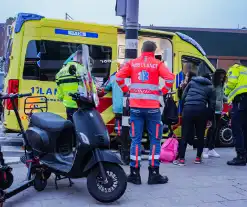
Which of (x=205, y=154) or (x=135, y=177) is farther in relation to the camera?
(x=205, y=154)

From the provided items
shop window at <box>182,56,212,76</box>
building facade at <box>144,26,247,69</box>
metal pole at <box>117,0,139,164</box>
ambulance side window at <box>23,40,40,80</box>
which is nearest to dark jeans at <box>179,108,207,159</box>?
metal pole at <box>117,0,139,164</box>

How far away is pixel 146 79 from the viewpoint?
5414mm

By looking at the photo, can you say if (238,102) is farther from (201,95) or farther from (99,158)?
(99,158)

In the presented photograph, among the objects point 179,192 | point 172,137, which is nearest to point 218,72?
point 172,137

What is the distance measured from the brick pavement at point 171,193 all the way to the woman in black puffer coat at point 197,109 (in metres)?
0.70

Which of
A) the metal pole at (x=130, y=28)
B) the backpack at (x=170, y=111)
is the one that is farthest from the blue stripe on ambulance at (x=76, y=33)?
the backpack at (x=170, y=111)

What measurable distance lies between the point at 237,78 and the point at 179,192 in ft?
8.92

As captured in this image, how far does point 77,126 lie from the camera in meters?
4.73

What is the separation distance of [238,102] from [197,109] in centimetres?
76

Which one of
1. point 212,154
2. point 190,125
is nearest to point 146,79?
point 190,125

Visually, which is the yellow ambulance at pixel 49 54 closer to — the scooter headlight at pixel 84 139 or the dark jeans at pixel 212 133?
the dark jeans at pixel 212 133

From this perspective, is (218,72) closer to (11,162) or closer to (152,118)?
(152,118)

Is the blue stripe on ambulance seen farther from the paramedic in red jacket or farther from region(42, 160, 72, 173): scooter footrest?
region(42, 160, 72, 173): scooter footrest

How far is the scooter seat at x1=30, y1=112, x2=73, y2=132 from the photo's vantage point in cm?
498
